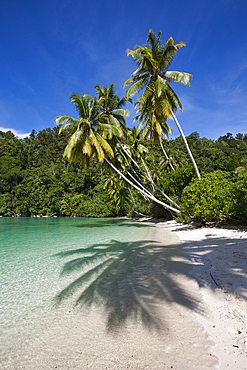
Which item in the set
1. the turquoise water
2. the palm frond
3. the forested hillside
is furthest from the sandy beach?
the forested hillside

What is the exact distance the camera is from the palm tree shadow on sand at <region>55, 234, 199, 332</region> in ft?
10.3

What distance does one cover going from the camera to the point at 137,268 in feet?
17.7

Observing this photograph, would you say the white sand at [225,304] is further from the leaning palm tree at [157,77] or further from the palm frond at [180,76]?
the palm frond at [180,76]

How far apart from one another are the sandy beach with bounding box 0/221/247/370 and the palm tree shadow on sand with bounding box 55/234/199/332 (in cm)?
2

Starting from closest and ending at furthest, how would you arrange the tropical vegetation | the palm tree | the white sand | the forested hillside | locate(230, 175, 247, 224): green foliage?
the white sand
locate(230, 175, 247, 224): green foliage
the tropical vegetation
the palm tree
the forested hillside

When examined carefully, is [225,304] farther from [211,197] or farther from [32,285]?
[211,197]

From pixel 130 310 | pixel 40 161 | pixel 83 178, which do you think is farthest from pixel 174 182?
pixel 40 161

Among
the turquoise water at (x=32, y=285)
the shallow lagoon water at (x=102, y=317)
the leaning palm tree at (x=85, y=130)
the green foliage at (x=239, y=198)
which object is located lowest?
the turquoise water at (x=32, y=285)

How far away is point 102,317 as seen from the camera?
3.10 meters

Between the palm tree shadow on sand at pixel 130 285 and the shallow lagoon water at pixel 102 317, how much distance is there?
0.02 metres

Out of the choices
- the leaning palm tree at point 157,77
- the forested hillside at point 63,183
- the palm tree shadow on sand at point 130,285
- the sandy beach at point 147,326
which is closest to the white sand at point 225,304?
the sandy beach at point 147,326

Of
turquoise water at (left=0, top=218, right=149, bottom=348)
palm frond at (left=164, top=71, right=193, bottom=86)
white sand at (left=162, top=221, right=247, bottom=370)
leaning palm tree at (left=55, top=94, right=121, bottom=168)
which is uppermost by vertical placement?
palm frond at (left=164, top=71, right=193, bottom=86)

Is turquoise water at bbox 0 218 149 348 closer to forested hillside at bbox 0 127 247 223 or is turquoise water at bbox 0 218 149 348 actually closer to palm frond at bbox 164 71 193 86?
palm frond at bbox 164 71 193 86

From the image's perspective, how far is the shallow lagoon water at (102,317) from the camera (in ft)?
7.11
